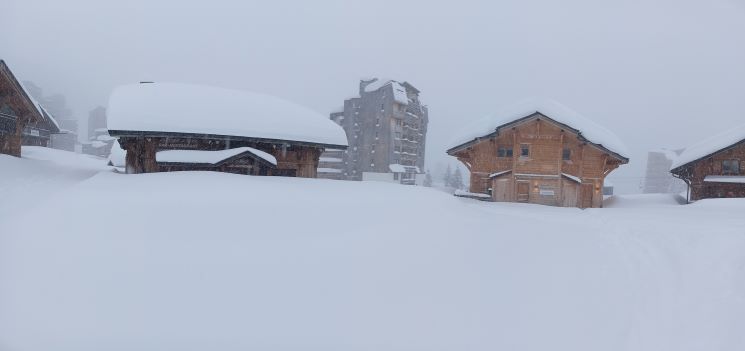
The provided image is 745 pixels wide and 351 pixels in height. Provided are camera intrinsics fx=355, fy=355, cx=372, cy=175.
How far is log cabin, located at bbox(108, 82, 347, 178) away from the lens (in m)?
13.1

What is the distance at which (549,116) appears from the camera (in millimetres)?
19734

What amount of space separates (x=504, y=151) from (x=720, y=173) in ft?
44.4

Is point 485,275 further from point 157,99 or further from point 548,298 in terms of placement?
point 157,99

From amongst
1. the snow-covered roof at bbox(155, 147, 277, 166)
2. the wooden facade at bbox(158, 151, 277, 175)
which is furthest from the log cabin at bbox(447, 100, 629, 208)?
the snow-covered roof at bbox(155, 147, 277, 166)

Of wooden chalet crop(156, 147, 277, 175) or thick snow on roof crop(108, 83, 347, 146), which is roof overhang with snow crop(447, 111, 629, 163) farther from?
wooden chalet crop(156, 147, 277, 175)

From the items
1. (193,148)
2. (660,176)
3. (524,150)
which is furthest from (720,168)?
(660,176)

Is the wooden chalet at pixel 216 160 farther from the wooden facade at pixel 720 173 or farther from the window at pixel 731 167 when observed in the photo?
the window at pixel 731 167

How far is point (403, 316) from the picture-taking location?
16.4 feet

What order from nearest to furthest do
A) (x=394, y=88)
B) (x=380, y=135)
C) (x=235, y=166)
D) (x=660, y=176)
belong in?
(x=235, y=166), (x=394, y=88), (x=380, y=135), (x=660, y=176)

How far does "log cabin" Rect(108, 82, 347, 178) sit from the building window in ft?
33.6

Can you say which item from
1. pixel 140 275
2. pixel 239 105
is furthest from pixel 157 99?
pixel 140 275

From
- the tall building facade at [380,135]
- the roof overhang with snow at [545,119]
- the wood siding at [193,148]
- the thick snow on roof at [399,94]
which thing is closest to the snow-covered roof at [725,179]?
the roof overhang with snow at [545,119]

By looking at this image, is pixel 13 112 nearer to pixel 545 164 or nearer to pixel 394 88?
pixel 545 164

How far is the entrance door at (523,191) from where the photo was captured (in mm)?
21000
